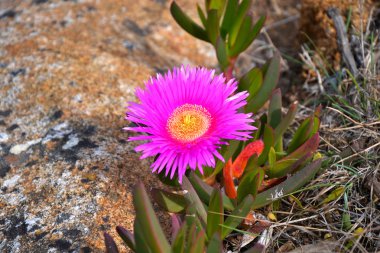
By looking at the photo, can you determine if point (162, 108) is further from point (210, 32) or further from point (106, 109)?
point (106, 109)

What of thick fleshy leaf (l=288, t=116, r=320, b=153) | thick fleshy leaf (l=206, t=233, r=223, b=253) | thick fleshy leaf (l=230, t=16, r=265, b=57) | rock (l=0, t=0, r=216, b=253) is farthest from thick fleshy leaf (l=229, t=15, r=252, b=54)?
thick fleshy leaf (l=206, t=233, r=223, b=253)

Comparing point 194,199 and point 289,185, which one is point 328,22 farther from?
point 194,199

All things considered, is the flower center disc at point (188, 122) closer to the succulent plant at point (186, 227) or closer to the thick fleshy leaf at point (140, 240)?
the succulent plant at point (186, 227)

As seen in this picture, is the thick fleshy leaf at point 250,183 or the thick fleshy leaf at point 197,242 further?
the thick fleshy leaf at point 250,183

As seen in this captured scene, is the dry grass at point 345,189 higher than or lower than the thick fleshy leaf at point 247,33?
lower

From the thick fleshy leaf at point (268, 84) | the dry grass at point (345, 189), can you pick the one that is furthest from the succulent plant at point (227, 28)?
the dry grass at point (345, 189)

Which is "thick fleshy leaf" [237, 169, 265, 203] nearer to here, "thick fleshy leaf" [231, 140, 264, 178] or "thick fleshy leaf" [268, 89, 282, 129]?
"thick fleshy leaf" [231, 140, 264, 178]

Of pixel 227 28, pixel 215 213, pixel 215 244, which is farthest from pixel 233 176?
pixel 227 28
